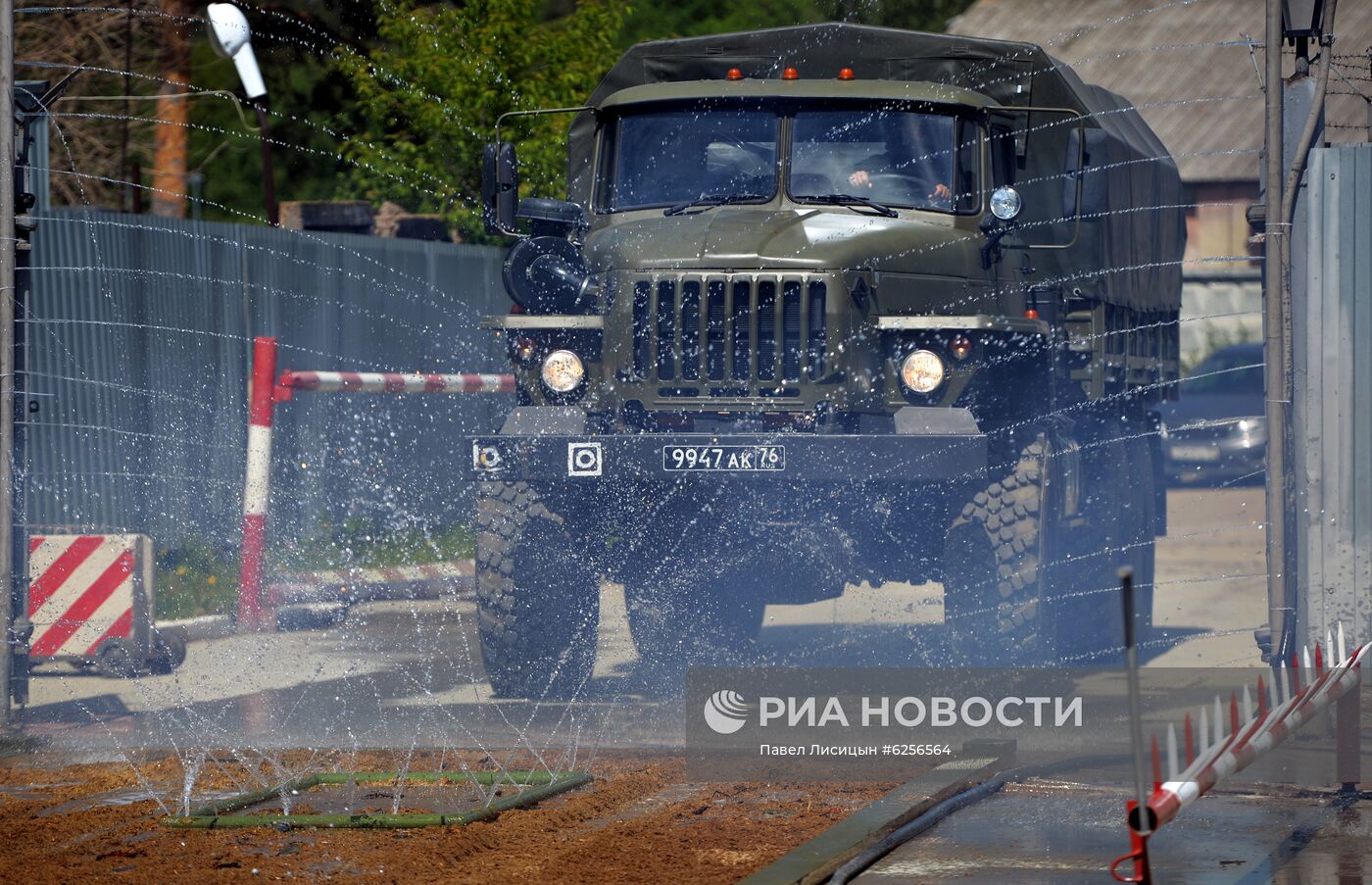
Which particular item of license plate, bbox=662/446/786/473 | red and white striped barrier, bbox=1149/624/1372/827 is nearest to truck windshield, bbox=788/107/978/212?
license plate, bbox=662/446/786/473

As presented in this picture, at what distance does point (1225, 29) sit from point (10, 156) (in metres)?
45.9

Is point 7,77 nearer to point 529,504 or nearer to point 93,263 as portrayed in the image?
point 529,504

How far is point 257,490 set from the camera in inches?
540

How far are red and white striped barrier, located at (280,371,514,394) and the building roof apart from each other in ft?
99.3

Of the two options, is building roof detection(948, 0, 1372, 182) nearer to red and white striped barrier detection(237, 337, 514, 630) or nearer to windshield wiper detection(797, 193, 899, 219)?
red and white striped barrier detection(237, 337, 514, 630)

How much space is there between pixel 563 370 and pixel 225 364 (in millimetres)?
6832

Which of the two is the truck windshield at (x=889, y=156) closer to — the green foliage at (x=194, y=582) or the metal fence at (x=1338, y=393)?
the metal fence at (x=1338, y=393)

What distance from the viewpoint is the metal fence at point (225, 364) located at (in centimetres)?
1448

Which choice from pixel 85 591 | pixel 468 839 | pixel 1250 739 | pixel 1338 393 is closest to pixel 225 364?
pixel 85 591

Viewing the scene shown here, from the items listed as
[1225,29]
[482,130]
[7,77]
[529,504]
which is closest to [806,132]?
[529,504]

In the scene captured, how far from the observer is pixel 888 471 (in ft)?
31.8

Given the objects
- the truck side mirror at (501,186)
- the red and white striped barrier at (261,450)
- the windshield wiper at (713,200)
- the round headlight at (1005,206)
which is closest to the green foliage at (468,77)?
the red and white striped barrier at (261,450)

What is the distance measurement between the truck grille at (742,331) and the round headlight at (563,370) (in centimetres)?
44

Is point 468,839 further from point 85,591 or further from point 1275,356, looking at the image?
point 1275,356
